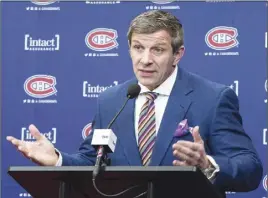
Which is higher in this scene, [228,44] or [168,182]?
[228,44]

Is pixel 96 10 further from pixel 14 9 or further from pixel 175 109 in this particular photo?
pixel 175 109

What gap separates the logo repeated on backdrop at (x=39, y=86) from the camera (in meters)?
6.05

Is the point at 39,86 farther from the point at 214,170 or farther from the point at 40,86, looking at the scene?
the point at 214,170

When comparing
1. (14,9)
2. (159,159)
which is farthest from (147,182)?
(14,9)

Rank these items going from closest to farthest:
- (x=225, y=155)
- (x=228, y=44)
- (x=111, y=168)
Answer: (x=111, y=168)
(x=225, y=155)
(x=228, y=44)

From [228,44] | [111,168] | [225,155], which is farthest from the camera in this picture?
[228,44]

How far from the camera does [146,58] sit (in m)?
3.99

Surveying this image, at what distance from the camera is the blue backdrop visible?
587 cm

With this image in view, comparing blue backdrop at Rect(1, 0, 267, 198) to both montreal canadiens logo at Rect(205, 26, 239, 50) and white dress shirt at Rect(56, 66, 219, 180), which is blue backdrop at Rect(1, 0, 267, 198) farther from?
white dress shirt at Rect(56, 66, 219, 180)

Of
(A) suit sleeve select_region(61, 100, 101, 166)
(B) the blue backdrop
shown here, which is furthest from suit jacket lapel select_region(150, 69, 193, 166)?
(B) the blue backdrop

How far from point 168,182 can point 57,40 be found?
319 cm

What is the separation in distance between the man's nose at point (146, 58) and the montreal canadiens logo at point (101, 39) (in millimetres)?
2035

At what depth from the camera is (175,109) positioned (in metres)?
4.00

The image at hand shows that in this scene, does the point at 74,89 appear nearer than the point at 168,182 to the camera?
No
